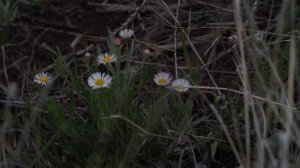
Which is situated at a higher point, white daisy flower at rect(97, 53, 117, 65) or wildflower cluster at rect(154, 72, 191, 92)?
white daisy flower at rect(97, 53, 117, 65)

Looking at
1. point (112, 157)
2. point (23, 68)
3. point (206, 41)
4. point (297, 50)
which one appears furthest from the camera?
point (23, 68)

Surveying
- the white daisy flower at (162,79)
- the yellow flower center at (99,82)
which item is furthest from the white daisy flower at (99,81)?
the white daisy flower at (162,79)

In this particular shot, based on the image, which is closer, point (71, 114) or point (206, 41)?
point (71, 114)

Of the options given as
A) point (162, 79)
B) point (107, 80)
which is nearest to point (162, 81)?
point (162, 79)

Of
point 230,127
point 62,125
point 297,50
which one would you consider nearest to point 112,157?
point 62,125

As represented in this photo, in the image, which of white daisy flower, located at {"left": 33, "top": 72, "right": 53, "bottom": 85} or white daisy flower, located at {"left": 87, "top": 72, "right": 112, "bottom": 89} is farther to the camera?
white daisy flower, located at {"left": 33, "top": 72, "right": 53, "bottom": 85}

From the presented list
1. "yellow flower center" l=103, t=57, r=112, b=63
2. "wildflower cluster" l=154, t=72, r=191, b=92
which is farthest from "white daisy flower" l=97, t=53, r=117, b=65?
"wildflower cluster" l=154, t=72, r=191, b=92

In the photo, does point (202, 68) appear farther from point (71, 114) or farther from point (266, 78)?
point (71, 114)

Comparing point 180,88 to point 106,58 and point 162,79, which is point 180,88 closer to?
point 162,79

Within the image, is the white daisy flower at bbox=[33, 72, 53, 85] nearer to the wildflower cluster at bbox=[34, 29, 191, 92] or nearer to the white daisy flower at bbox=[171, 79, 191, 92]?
the wildflower cluster at bbox=[34, 29, 191, 92]

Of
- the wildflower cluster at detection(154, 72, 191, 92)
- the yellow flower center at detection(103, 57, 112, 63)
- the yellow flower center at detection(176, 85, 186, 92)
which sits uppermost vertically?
the yellow flower center at detection(103, 57, 112, 63)
